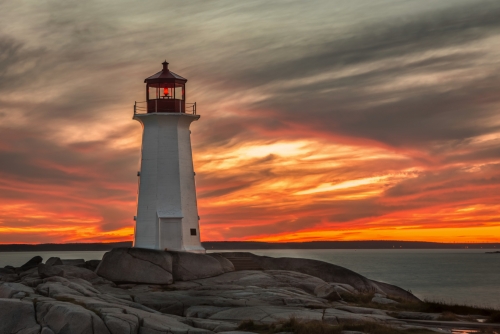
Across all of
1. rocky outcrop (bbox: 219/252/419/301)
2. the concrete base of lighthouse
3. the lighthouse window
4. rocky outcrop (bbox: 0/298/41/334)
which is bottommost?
rocky outcrop (bbox: 0/298/41/334)

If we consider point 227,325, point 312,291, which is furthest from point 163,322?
point 312,291

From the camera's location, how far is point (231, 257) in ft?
129

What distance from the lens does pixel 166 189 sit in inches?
1502

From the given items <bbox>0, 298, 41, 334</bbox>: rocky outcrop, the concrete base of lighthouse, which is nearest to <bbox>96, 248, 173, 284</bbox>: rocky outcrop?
the concrete base of lighthouse

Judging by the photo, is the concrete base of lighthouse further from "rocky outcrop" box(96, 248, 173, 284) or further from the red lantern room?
"rocky outcrop" box(96, 248, 173, 284)

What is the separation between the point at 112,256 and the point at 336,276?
479 inches

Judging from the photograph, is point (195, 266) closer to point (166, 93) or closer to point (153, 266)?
point (153, 266)

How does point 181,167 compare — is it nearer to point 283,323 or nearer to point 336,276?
point 336,276

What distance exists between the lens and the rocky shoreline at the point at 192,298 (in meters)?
19.9

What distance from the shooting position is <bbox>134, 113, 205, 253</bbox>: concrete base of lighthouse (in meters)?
37.9

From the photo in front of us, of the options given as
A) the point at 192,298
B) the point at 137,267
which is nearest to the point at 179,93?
the point at 137,267

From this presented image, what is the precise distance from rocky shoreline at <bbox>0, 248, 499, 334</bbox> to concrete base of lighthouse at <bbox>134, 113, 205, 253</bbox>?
2660mm

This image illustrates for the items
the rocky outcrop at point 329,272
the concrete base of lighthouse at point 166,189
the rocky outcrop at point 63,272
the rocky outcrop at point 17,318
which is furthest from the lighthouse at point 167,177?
the rocky outcrop at point 17,318

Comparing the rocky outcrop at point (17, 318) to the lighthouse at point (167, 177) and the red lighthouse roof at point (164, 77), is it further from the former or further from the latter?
the red lighthouse roof at point (164, 77)
